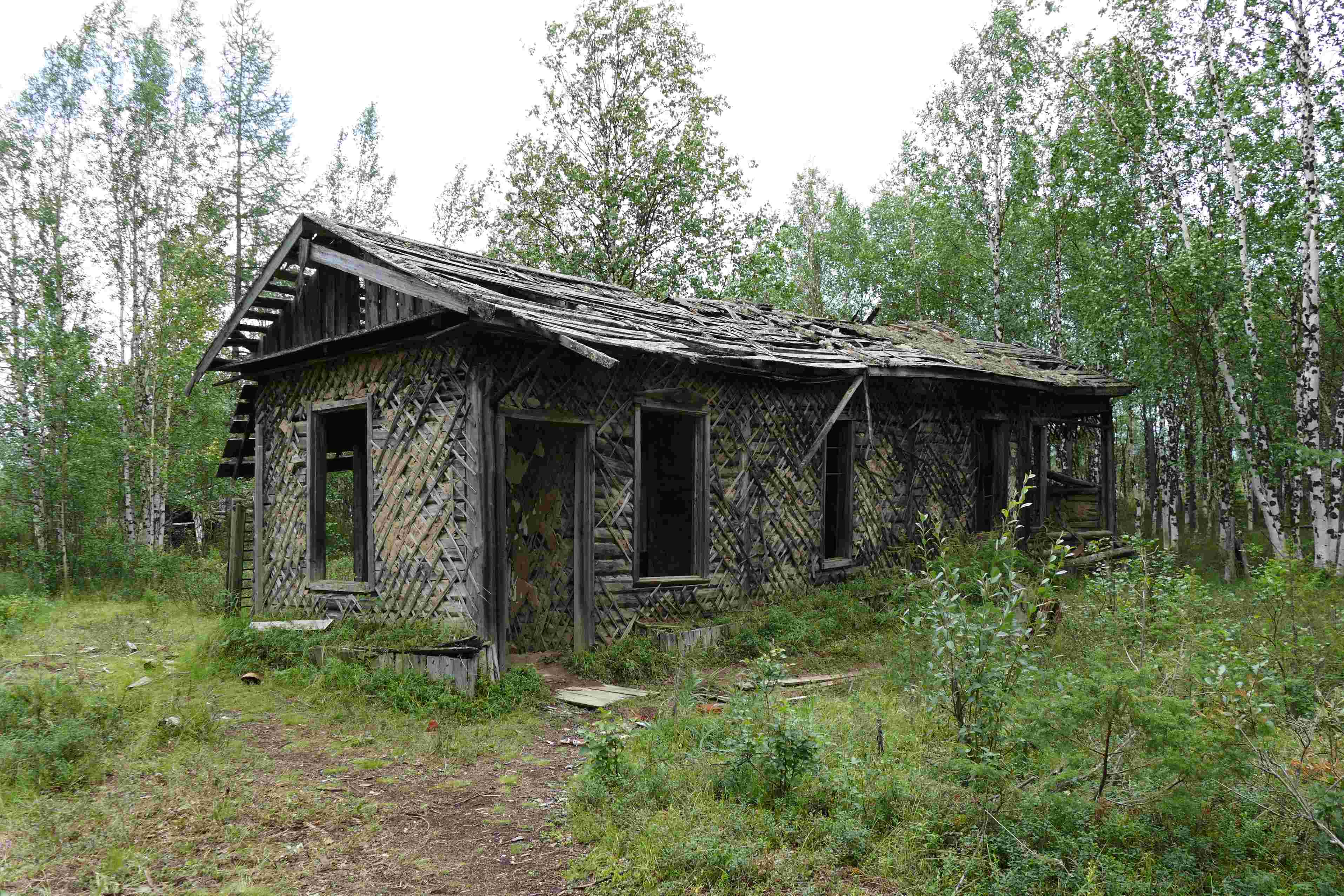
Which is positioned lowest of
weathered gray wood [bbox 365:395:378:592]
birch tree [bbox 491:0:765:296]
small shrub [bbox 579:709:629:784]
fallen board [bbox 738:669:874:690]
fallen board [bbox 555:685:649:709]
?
fallen board [bbox 555:685:649:709]

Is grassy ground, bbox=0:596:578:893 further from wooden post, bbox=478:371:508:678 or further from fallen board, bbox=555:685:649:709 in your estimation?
wooden post, bbox=478:371:508:678

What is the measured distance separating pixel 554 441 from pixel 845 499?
428 cm

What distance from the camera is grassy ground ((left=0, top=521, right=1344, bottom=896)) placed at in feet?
11.2

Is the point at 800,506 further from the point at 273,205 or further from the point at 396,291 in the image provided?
the point at 273,205

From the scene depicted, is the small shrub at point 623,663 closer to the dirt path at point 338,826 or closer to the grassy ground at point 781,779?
the grassy ground at point 781,779

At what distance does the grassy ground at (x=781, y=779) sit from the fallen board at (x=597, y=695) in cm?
11

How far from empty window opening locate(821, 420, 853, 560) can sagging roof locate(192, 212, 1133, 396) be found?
3.55 feet

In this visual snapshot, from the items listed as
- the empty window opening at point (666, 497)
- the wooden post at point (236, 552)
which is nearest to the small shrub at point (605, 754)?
the empty window opening at point (666, 497)

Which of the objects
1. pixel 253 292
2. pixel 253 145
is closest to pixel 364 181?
pixel 253 145

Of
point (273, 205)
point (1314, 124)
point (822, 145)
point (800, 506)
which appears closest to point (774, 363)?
point (800, 506)

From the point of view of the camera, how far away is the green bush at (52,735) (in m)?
4.80

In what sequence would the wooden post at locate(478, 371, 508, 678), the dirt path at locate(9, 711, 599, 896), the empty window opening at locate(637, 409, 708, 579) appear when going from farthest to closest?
the empty window opening at locate(637, 409, 708, 579) → the wooden post at locate(478, 371, 508, 678) → the dirt path at locate(9, 711, 599, 896)

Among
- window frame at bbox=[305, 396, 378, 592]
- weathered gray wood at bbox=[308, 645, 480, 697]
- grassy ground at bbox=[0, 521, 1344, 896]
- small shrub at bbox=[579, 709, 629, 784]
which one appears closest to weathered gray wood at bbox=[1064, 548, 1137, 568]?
grassy ground at bbox=[0, 521, 1344, 896]

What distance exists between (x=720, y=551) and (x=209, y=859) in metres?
6.10
